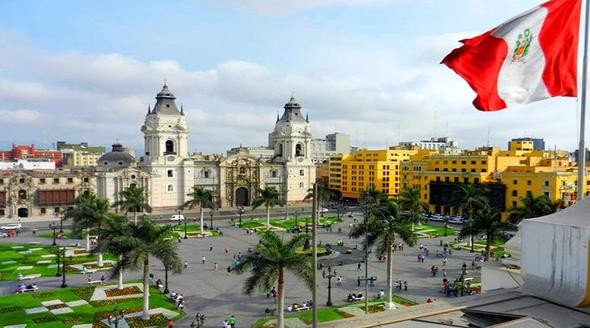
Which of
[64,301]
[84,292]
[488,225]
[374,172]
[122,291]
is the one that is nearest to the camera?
[64,301]

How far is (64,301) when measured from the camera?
109 feet

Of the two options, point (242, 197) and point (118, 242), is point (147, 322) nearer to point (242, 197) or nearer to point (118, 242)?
point (118, 242)

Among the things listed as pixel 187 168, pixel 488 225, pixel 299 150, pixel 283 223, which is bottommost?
pixel 283 223

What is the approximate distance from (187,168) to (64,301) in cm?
5706

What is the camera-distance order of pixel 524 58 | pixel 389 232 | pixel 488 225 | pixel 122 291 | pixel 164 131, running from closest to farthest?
pixel 524 58 < pixel 389 232 < pixel 122 291 < pixel 488 225 < pixel 164 131

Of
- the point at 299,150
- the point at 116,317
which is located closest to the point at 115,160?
the point at 299,150

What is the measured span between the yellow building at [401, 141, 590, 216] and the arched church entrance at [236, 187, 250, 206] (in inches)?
1246

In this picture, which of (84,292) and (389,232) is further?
(84,292)

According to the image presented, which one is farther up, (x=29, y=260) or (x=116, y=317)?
(x=116, y=317)

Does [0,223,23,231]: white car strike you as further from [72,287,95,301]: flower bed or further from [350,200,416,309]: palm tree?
[350,200,416,309]: palm tree

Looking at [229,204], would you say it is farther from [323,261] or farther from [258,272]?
[258,272]

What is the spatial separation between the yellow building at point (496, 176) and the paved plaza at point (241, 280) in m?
23.2

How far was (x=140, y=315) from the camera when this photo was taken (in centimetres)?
3061

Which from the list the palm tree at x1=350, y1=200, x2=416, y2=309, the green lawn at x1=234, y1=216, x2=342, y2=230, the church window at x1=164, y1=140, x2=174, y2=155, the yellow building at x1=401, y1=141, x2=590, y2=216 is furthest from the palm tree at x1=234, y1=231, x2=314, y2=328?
the church window at x1=164, y1=140, x2=174, y2=155
